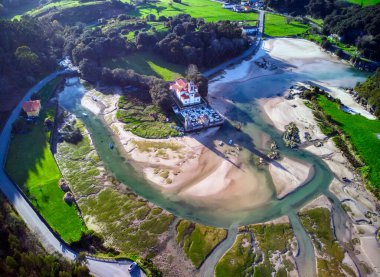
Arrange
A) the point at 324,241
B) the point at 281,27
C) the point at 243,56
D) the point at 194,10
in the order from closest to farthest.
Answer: the point at 324,241 → the point at 243,56 → the point at 281,27 → the point at 194,10

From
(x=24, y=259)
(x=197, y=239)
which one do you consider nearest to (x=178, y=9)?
(x=197, y=239)

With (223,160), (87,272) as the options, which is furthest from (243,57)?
(87,272)

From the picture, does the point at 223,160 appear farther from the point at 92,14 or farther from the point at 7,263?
the point at 92,14

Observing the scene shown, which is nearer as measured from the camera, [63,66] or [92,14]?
[63,66]

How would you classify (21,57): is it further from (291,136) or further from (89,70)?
(291,136)

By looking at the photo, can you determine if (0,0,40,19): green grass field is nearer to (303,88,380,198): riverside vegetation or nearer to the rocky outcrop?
the rocky outcrop
